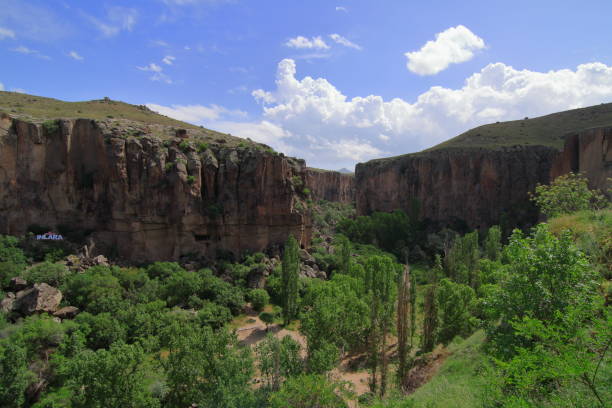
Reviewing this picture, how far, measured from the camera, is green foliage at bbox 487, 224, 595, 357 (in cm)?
880

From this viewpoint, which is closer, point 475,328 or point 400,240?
point 475,328

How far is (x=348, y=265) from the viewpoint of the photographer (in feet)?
130

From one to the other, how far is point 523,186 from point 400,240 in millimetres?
28802

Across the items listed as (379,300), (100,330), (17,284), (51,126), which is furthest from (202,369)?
(51,126)

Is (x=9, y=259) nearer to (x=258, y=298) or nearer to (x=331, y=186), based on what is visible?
(x=258, y=298)

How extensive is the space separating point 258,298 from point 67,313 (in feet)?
52.2

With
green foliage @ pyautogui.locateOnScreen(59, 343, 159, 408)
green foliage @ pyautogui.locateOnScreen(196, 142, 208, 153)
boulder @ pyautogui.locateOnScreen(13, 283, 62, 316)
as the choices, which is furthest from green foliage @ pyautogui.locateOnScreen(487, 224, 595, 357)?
green foliage @ pyautogui.locateOnScreen(196, 142, 208, 153)

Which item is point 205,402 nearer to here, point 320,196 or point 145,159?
point 145,159

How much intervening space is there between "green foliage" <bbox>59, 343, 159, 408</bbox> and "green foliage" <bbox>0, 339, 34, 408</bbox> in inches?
171

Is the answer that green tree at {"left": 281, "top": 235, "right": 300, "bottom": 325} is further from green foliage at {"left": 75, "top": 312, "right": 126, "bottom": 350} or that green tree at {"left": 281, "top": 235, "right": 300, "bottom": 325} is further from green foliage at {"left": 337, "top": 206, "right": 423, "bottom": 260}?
green foliage at {"left": 337, "top": 206, "right": 423, "bottom": 260}

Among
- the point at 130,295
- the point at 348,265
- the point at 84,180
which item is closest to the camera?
the point at 130,295

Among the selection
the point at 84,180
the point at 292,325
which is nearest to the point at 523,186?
the point at 292,325

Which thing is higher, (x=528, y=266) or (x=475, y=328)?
(x=528, y=266)

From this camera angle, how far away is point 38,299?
24.1 m
